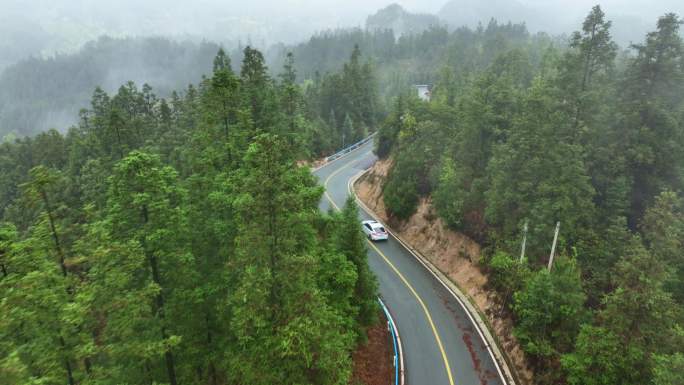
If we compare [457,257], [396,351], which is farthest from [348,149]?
[396,351]

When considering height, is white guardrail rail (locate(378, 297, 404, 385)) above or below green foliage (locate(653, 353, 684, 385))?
below

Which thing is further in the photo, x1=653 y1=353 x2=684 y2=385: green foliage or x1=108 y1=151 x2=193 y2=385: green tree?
x1=108 y1=151 x2=193 y2=385: green tree

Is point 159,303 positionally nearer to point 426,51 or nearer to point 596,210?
point 596,210

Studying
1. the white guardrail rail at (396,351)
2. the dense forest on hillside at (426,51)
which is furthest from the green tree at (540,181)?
the dense forest on hillside at (426,51)

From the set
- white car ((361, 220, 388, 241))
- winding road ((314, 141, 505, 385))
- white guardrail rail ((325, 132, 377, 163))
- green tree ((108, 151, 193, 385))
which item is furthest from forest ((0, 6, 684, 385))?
white guardrail rail ((325, 132, 377, 163))

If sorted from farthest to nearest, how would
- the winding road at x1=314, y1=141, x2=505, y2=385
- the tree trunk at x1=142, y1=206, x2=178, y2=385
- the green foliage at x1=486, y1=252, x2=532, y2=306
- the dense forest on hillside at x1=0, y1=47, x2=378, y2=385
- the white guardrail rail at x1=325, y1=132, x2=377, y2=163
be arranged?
1. the white guardrail rail at x1=325, y1=132, x2=377, y2=163
2. the green foliage at x1=486, y1=252, x2=532, y2=306
3. the winding road at x1=314, y1=141, x2=505, y2=385
4. the tree trunk at x1=142, y1=206, x2=178, y2=385
5. the dense forest on hillside at x1=0, y1=47, x2=378, y2=385

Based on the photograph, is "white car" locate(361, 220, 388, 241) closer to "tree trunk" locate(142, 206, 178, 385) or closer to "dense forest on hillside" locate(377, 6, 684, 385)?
"dense forest on hillside" locate(377, 6, 684, 385)

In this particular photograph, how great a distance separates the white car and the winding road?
2.38 ft

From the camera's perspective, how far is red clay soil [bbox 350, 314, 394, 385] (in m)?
22.2

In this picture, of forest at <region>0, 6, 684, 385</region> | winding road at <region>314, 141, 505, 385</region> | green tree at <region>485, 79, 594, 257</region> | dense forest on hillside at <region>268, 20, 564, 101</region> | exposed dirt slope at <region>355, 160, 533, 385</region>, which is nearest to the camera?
forest at <region>0, 6, 684, 385</region>

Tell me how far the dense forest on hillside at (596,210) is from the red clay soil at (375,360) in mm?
7825

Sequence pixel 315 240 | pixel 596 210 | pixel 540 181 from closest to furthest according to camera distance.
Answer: pixel 315 240, pixel 596 210, pixel 540 181

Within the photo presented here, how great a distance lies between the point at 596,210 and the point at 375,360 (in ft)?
52.0

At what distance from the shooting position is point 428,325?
27188 millimetres
